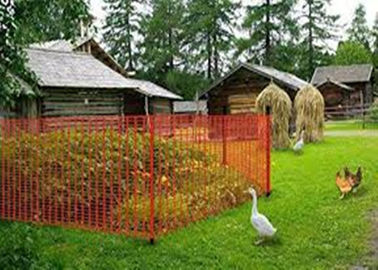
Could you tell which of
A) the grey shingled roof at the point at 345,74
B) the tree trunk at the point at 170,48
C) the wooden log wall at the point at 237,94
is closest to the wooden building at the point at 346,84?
the grey shingled roof at the point at 345,74

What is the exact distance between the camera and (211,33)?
1969 inches

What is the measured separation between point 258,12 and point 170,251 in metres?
41.8

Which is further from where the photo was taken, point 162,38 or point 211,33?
point 162,38

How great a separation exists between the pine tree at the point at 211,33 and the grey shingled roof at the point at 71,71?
26.9 meters

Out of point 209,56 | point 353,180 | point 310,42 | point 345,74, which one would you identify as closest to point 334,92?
point 345,74

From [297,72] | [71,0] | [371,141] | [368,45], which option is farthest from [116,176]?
[368,45]

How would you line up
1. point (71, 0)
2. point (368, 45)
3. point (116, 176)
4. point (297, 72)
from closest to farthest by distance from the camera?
point (71, 0), point (116, 176), point (297, 72), point (368, 45)

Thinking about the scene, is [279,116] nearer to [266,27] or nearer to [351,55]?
[266,27]

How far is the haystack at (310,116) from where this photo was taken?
22078mm

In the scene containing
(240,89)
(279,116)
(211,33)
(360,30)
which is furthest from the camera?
(360,30)

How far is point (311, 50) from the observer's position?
5466cm

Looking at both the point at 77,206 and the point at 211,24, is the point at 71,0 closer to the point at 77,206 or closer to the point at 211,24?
the point at 77,206

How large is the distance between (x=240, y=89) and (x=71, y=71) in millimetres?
10483

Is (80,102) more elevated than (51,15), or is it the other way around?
(51,15)
